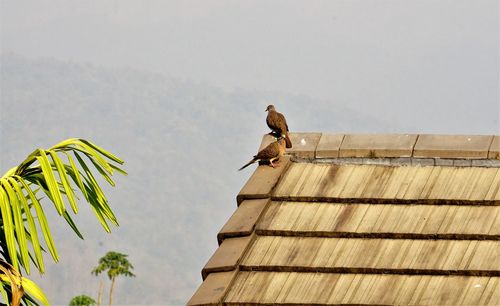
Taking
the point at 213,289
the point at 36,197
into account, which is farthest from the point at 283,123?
the point at 36,197

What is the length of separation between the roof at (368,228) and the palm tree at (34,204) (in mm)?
2067

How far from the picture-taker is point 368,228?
12.8 m

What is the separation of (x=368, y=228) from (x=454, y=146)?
155cm

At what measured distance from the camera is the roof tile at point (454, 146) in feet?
44.8

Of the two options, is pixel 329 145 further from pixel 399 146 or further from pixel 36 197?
pixel 36 197

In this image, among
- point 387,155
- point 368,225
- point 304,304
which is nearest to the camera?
point 304,304

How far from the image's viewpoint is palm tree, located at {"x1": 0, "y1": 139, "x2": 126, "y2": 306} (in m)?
10.0

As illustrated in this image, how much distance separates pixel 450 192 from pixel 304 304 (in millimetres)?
1932

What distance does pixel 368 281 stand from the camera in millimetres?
12227

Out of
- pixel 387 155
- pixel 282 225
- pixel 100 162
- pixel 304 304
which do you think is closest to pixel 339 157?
pixel 387 155

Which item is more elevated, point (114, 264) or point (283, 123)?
point (114, 264)

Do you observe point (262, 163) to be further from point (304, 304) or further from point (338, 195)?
point (304, 304)

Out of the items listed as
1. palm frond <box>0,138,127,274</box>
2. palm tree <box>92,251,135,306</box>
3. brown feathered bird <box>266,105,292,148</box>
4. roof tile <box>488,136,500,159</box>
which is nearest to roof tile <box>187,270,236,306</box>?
palm frond <box>0,138,127,274</box>

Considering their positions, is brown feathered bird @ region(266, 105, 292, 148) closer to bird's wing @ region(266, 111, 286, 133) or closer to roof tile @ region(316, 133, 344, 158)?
bird's wing @ region(266, 111, 286, 133)
